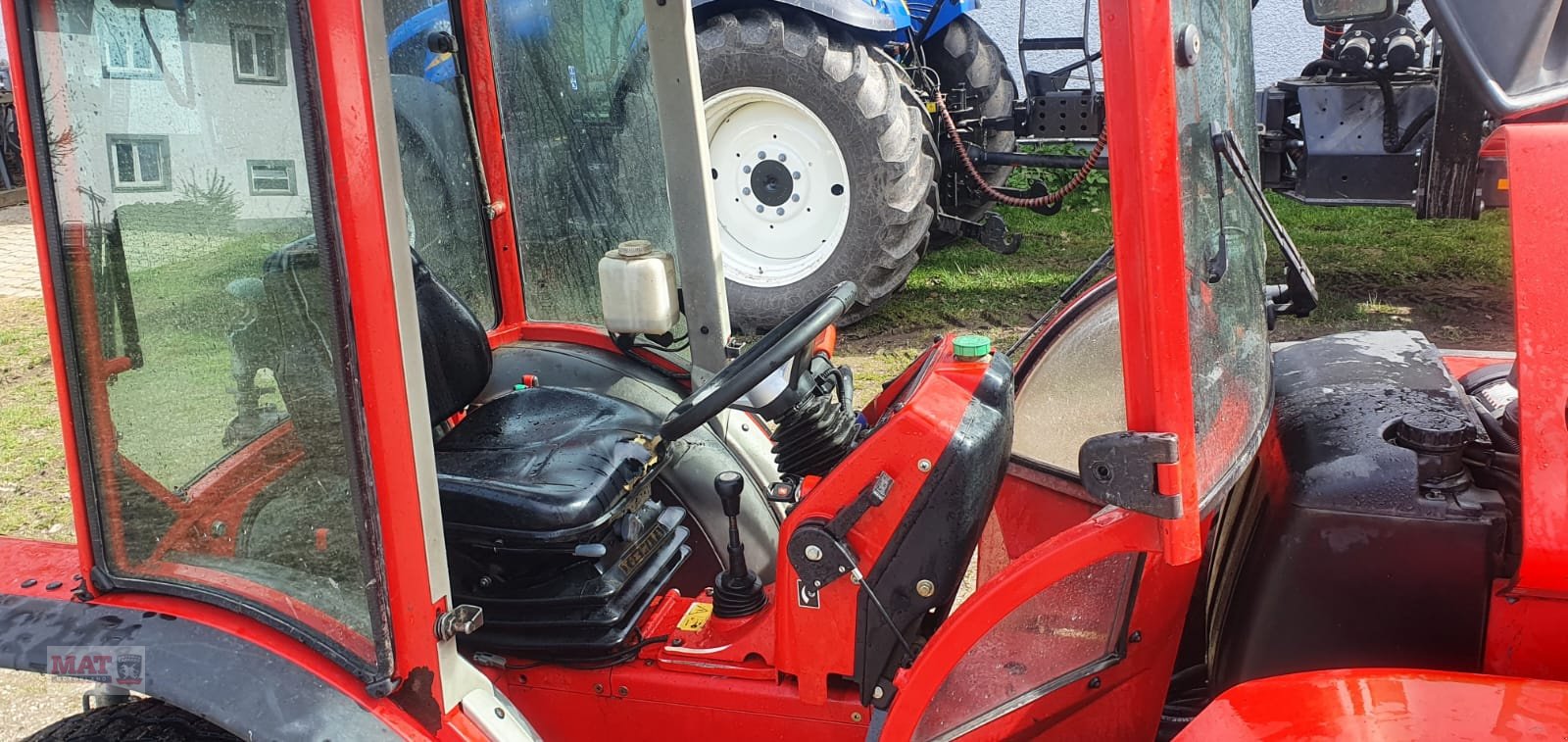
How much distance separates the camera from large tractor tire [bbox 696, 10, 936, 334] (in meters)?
4.70

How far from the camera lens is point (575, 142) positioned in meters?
2.55

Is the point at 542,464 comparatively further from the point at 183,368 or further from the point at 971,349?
the point at 971,349

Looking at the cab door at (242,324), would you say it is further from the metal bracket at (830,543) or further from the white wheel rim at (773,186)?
Result: the white wheel rim at (773,186)

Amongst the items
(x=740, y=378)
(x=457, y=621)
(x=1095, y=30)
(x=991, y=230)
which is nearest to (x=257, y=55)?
(x=457, y=621)

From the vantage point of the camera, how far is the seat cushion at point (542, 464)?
1.78 m

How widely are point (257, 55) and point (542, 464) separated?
83 cm

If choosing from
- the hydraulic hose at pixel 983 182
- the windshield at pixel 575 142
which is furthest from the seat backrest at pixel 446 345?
the hydraulic hose at pixel 983 182

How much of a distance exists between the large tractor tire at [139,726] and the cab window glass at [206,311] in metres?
0.19

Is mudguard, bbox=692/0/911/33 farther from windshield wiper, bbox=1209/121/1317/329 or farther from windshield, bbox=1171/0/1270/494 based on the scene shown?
windshield wiper, bbox=1209/121/1317/329

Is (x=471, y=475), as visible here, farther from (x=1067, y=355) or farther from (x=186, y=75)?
(x=1067, y=355)

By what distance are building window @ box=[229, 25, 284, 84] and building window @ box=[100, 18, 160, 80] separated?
10 cm

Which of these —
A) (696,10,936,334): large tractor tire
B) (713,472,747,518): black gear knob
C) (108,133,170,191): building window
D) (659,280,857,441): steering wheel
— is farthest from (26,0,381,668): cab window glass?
(696,10,936,334): large tractor tire

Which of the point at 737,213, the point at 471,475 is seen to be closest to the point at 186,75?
the point at 471,475

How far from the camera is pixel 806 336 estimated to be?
72.0 inches
